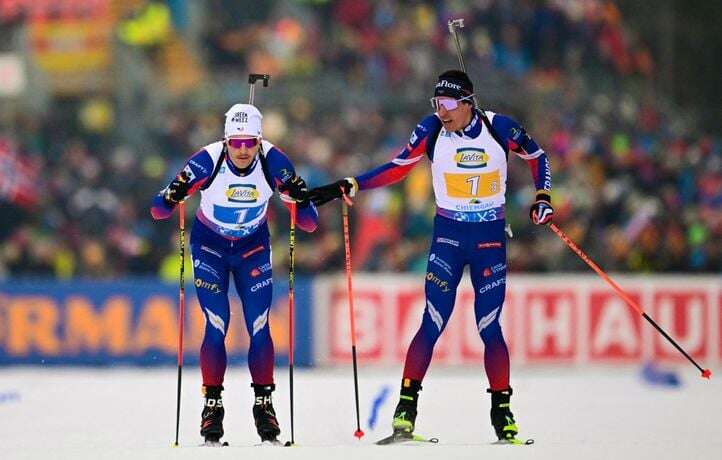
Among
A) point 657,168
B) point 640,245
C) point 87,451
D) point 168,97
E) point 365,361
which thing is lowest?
point 87,451

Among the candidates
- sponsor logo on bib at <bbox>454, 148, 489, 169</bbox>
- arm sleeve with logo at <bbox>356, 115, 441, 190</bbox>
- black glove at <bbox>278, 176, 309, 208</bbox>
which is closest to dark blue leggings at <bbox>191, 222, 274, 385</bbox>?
black glove at <bbox>278, 176, 309, 208</bbox>

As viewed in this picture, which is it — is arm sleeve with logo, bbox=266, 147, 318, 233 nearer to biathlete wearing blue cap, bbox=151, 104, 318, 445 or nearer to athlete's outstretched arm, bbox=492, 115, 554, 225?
A: biathlete wearing blue cap, bbox=151, 104, 318, 445

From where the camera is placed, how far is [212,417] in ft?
32.4

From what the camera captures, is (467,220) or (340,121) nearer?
(467,220)

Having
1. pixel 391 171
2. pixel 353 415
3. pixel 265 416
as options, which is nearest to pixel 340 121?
pixel 353 415

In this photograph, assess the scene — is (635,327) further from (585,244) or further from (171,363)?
(171,363)

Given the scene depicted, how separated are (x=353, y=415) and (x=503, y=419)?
9.35 feet

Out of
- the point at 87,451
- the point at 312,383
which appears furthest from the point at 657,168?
the point at 87,451

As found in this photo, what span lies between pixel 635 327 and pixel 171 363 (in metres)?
5.44

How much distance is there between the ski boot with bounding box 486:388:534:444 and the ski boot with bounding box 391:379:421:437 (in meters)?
0.52

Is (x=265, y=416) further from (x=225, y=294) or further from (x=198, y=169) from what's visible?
(x=198, y=169)

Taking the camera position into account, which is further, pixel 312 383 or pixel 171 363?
pixel 171 363

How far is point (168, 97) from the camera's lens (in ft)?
76.7

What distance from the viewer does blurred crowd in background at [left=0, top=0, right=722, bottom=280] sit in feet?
62.4
